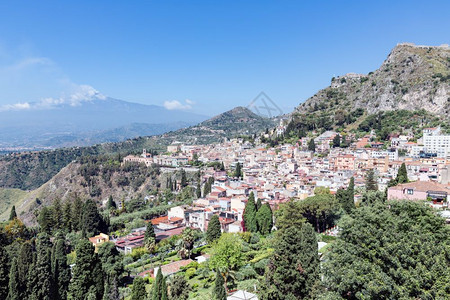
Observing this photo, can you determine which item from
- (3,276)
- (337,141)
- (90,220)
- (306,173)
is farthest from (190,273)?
(337,141)

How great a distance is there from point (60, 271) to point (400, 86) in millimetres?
79971

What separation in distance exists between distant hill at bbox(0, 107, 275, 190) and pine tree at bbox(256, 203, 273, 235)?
72.1 metres

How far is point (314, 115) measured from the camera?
84750 mm

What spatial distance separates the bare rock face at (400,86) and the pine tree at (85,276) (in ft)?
231

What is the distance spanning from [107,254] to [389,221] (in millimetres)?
18477

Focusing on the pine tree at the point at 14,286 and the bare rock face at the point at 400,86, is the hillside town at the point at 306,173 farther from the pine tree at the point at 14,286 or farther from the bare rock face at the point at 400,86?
the bare rock face at the point at 400,86

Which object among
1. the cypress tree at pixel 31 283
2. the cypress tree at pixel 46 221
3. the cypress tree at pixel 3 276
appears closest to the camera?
the cypress tree at pixel 31 283

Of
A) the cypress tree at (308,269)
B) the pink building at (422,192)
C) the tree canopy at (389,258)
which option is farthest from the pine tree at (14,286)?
the pink building at (422,192)

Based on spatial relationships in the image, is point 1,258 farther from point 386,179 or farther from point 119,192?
point 119,192

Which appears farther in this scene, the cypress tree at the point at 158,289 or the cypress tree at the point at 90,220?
the cypress tree at the point at 90,220

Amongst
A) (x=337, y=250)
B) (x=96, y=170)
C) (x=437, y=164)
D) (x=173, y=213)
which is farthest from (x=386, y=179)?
(x=96, y=170)

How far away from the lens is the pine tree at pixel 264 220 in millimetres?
27516

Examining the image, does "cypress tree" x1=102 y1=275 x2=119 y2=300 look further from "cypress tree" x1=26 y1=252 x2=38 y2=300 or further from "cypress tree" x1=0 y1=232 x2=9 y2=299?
"cypress tree" x1=0 y1=232 x2=9 y2=299

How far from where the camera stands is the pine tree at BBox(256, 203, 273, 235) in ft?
90.3
